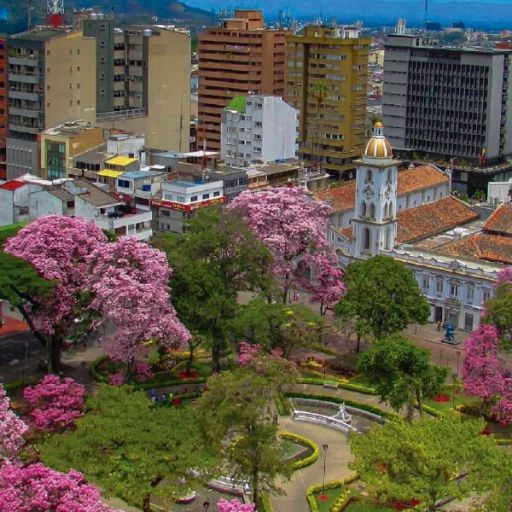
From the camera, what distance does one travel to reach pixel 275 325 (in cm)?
6128

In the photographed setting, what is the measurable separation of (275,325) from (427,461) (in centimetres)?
2178

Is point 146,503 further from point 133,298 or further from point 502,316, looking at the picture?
point 502,316

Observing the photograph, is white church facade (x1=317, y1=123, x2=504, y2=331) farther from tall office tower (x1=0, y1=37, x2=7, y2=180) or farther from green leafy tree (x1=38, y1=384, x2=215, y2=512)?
tall office tower (x1=0, y1=37, x2=7, y2=180)

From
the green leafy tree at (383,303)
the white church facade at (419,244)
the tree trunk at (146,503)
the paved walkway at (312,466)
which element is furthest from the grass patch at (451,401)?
the tree trunk at (146,503)

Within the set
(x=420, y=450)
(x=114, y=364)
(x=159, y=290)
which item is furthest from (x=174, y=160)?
(x=420, y=450)

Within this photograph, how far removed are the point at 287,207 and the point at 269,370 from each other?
28.0 meters

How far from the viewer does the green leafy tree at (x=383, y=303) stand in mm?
66062

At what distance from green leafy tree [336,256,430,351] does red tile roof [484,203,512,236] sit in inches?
811

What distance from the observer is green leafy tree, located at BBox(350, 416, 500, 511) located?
40.4 m

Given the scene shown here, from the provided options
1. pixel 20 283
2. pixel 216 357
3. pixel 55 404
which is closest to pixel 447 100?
pixel 216 357

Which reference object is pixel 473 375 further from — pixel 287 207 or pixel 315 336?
pixel 287 207

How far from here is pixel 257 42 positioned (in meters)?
142

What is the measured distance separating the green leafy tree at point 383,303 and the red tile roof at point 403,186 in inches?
918

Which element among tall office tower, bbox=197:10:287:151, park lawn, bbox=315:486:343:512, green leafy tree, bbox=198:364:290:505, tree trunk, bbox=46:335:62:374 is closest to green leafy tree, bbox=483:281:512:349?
park lawn, bbox=315:486:343:512
